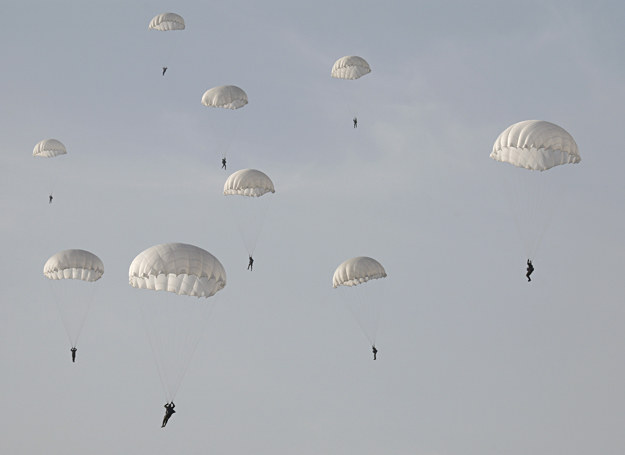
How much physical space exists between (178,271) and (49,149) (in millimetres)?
32657

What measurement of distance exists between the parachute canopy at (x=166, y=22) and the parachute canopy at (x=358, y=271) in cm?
2460

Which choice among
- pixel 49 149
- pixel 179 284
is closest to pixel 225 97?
pixel 49 149

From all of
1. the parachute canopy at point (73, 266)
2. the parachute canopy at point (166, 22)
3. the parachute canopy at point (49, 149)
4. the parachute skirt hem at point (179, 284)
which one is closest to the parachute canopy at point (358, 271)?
the parachute skirt hem at point (179, 284)

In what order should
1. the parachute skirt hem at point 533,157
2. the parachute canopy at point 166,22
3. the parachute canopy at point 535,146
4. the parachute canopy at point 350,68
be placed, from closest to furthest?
the parachute canopy at point 535,146, the parachute skirt hem at point 533,157, the parachute canopy at point 350,68, the parachute canopy at point 166,22

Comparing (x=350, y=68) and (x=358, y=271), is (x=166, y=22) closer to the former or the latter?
Answer: (x=350, y=68)

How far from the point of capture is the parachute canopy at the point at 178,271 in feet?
141

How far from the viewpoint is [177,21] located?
6888cm

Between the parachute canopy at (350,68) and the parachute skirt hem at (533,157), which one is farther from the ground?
the parachute canopy at (350,68)

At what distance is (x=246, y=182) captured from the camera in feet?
200

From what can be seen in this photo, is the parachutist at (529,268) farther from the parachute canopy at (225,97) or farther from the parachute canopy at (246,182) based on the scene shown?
the parachute canopy at (225,97)

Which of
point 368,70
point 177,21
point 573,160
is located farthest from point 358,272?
point 177,21

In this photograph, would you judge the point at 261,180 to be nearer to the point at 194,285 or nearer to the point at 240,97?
the point at 240,97

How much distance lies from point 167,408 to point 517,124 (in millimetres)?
23877

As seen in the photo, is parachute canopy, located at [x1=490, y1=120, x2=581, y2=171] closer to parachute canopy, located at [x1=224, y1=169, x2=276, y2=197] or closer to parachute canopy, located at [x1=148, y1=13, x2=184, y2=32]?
parachute canopy, located at [x1=224, y1=169, x2=276, y2=197]
